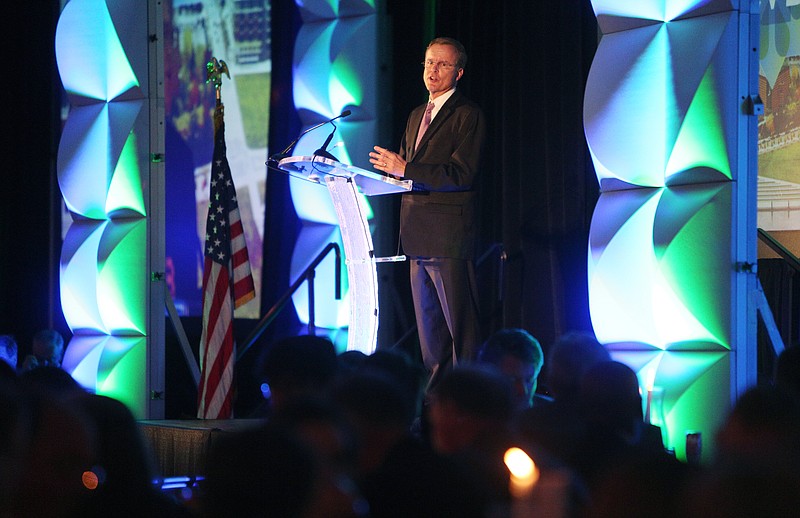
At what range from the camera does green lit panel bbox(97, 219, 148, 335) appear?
5.81 m

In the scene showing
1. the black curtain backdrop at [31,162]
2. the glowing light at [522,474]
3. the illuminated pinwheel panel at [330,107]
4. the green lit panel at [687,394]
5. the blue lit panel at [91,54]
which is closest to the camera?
the glowing light at [522,474]

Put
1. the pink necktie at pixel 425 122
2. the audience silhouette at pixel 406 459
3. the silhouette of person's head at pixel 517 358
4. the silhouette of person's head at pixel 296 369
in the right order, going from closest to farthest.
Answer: the audience silhouette at pixel 406 459 < the silhouette of person's head at pixel 296 369 < the silhouette of person's head at pixel 517 358 < the pink necktie at pixel 425 122

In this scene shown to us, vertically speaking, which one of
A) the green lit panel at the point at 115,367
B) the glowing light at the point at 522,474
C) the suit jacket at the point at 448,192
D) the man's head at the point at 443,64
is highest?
the man's head at the point at 443,64

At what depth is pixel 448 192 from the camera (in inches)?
191

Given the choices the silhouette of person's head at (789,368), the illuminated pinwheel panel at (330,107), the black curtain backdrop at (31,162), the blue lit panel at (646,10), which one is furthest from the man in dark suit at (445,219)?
the black curtain backdrop at (31,162)

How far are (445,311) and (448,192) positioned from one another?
555 mm

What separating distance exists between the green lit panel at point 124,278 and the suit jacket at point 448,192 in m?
1.72

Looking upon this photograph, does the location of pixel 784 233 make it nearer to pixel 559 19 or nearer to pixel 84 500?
pixel 559 19

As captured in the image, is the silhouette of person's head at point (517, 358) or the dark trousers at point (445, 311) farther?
the dark trousers at point (445, 311)

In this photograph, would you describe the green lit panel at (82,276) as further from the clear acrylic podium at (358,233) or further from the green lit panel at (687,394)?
the green lit panel at (687,394)

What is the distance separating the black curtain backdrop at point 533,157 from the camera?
19.8ft

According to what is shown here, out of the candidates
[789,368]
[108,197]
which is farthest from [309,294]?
[789,368]

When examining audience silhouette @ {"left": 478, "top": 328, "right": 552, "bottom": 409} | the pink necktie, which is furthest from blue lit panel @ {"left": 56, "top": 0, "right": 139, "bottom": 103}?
audience silhouette @ {"left": 478, "top": 328, "right": 552, "bottom": 409}

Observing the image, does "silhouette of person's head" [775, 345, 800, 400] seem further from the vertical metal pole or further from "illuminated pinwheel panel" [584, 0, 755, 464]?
the vertical metal pole
